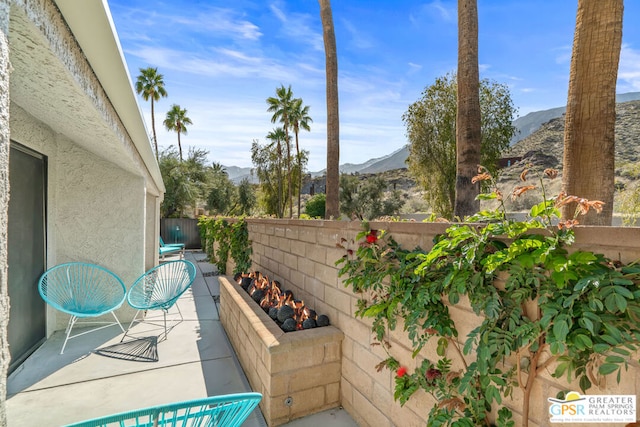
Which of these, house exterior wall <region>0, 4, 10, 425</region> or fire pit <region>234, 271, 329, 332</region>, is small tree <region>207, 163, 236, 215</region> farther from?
house exterior wall <region>0, 4, 10, 425</region>

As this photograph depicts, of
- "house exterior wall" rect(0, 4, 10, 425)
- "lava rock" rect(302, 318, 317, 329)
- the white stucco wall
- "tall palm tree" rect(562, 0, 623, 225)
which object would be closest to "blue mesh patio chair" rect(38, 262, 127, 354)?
the white stucco wall

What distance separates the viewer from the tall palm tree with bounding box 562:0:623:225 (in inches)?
115

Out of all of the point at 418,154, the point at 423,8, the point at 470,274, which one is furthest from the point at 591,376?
the point at 418,154

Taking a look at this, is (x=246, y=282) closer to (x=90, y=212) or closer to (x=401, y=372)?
(x=90, y=212)

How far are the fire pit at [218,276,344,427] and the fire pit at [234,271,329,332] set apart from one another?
9 centimetres

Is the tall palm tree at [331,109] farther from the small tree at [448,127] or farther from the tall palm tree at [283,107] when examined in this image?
the tall palm tree at [283,107]

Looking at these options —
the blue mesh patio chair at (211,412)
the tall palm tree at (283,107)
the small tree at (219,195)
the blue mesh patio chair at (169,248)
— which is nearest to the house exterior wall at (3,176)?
the blue mesh patio chair at (211,412)

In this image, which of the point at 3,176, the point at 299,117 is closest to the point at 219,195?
the point at 299,117

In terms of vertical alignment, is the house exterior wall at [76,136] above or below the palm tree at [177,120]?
below

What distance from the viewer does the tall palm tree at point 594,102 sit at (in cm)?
292

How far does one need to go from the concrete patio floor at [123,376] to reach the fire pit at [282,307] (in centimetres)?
61

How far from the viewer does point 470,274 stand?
4.15ft

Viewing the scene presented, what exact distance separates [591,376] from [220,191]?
2258 centimetres

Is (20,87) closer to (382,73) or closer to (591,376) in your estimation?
(591,376)
